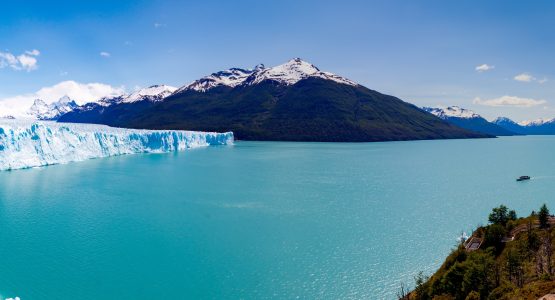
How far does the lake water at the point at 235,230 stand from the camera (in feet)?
83.1

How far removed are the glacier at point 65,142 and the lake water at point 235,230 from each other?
23.0 ft

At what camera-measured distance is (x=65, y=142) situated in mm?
87062

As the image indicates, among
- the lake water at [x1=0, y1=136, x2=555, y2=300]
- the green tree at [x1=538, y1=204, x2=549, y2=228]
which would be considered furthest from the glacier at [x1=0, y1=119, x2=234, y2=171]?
the green tree at [x1=538, y1=204, x2=549, y2=228]

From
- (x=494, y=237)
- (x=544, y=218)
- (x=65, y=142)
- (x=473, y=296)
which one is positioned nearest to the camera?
(x=473, y=296)

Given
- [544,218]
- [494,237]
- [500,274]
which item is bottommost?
[500,274]

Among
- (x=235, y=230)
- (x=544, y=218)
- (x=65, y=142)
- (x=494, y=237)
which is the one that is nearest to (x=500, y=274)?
(x=494, y=237)

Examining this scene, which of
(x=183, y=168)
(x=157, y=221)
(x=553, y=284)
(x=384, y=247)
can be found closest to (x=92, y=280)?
(x=157, y=221)

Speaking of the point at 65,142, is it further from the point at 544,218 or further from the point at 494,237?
the point at 544,218

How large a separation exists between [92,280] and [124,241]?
799cm

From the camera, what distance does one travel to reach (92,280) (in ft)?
84.0

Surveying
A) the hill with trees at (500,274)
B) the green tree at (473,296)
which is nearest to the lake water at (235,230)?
the hill with trees at (500,274)

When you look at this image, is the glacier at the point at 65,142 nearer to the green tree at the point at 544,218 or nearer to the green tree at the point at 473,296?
the green tree at the point at 473,296

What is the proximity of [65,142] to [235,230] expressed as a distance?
6792 cm

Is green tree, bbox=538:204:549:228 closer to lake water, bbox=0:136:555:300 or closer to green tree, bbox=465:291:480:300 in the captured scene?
lake water, bbox=0:136:555:300
